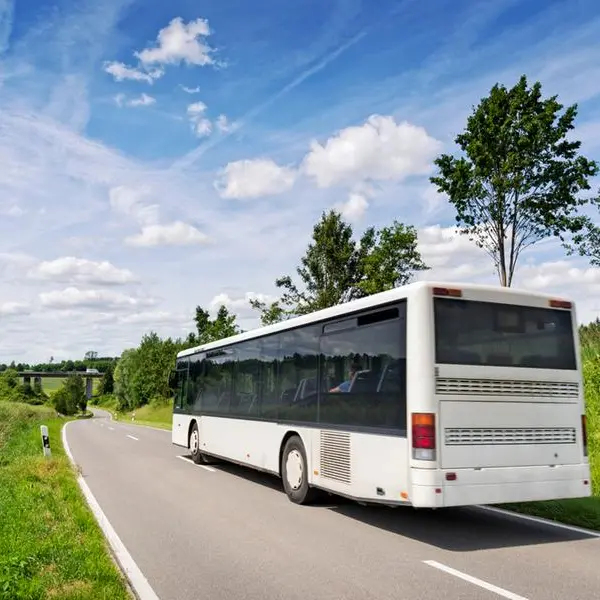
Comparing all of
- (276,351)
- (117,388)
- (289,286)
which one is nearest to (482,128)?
(276,351)

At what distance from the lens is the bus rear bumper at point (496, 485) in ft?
23.4

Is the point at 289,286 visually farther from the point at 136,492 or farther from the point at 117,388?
the point at 117,388

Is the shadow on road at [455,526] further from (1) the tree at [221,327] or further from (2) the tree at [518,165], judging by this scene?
(1) the tree at [221,327]

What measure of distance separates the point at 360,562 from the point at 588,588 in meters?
2.12

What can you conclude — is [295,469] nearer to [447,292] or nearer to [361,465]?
[361,465]

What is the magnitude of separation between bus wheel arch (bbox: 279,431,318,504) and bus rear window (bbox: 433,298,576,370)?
3.46 meters

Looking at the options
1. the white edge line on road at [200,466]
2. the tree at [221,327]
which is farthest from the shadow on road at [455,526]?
the tree at [221,327]

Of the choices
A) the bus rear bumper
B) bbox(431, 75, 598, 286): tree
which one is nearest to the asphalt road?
the bus rear bumper

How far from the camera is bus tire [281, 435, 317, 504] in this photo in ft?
32.7

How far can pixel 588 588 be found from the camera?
18.4 feet

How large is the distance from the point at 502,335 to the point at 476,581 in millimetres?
3120

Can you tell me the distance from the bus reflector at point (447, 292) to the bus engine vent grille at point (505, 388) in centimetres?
99

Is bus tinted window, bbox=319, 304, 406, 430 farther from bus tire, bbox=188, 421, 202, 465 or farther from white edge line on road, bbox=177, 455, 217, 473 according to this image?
bus tire, bbox=188, 421, 202, 465

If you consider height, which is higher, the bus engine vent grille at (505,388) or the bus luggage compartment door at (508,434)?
the bus engine vent grille at (505,388)
